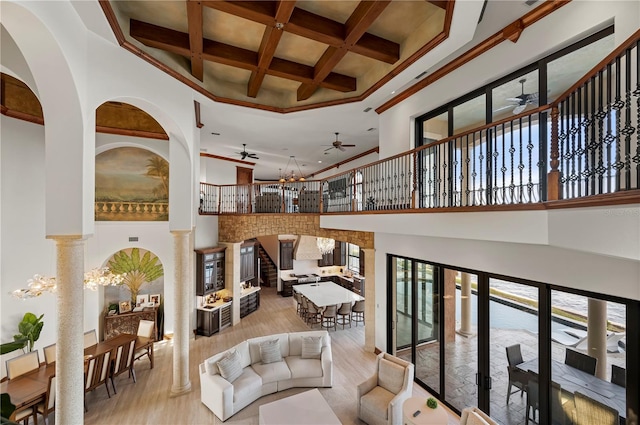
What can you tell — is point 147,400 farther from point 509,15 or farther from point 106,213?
point 509,15

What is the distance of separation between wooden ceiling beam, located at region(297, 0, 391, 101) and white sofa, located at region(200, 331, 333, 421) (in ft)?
18.7

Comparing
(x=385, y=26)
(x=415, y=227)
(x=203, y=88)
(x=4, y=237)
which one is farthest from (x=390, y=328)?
(x=4, y=237)

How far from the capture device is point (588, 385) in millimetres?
Result: 3510

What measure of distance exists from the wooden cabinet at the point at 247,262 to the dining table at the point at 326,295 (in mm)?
1907

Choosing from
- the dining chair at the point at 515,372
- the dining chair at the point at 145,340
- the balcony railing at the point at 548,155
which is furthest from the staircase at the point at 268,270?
the dining chair at the point at 515,372

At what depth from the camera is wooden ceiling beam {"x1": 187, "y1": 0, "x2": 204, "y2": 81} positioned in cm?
383

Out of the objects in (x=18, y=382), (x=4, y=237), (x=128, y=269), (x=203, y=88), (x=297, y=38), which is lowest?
(x=18, y=382)

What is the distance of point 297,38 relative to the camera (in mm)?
5035

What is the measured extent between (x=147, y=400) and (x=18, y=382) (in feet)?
6.75

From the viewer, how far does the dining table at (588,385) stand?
321 centimetres

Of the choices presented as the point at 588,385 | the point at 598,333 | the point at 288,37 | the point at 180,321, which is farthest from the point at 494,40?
the point at 180,321

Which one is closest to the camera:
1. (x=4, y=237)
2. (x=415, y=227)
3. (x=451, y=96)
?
(x=415, y=227)

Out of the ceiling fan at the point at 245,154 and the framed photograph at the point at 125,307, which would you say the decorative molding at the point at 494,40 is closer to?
the ceiling fan at the point at 245,154

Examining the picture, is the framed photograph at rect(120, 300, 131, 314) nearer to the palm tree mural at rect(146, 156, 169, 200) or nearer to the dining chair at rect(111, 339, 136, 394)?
the dining chair at rect(111, 339, 136, 394)
